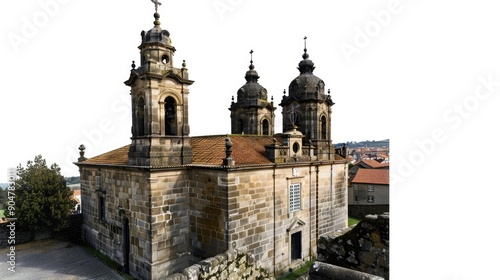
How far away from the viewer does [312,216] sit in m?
15.8

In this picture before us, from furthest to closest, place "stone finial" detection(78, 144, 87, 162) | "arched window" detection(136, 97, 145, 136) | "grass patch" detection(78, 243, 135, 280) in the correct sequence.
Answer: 1. "stone finial" detection(78, 144, 87, 162)
2. "grass patch" detection(78, 243, 135, 280)
3. "arched window" detection(136, 97, 145, 136)

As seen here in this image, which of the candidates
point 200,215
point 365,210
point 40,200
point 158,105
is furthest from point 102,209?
point 365,210

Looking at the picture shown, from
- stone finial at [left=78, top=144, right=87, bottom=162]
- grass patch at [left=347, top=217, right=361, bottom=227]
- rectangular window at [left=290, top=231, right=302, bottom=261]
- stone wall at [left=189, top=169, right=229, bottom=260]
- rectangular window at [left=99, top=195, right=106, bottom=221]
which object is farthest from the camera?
grass patch at [left=347, top=217, right=361, bottom=227]

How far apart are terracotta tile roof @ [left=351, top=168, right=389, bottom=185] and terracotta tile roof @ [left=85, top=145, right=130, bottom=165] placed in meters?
25.9

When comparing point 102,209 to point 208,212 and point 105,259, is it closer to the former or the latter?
point 105,259

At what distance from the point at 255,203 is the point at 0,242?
16.8 m

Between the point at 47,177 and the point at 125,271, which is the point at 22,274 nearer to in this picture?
the point at 125,271

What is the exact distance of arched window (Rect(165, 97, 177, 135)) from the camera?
42.2 feet

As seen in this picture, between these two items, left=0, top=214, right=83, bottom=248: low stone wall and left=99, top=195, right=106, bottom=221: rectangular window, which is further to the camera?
left=0, top=214, right=83, bottom=248: low stone wall

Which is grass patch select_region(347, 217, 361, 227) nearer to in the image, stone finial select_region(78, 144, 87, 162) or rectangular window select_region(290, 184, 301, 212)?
rectangular window select_region(290, 184, 301, 212)

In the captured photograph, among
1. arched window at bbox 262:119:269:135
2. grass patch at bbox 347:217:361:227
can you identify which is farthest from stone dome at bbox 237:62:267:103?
grass patch at bbox 347:217:361:227

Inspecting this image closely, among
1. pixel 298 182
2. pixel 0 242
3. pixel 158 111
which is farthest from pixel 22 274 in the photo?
pixel 298 182

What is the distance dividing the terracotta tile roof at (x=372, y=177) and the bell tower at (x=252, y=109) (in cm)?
1561

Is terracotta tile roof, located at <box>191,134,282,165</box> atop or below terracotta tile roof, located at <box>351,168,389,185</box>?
atop
